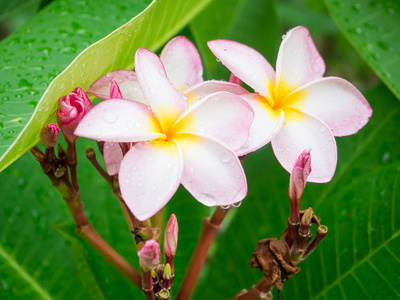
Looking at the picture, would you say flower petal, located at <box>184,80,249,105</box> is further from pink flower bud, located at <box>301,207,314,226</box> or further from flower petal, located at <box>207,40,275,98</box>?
pink flower bud, located at <box>301,207,314,226</box>

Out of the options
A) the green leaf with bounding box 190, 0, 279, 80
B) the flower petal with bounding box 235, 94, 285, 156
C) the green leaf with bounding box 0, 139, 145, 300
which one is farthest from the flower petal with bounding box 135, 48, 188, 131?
the green leaf with bounding box 190, 0, 279, 80

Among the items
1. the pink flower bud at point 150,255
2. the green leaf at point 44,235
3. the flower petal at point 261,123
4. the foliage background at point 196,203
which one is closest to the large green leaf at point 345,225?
the foliage background at point 196,203

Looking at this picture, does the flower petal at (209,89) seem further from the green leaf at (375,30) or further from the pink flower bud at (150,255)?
the green leaf at (375,30)

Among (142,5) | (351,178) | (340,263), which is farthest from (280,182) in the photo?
(142,5)

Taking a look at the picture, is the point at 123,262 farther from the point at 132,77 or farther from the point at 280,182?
the point at 280,182

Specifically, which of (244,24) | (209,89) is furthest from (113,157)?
(244,24)

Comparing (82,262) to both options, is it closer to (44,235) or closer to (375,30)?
(44,235)
